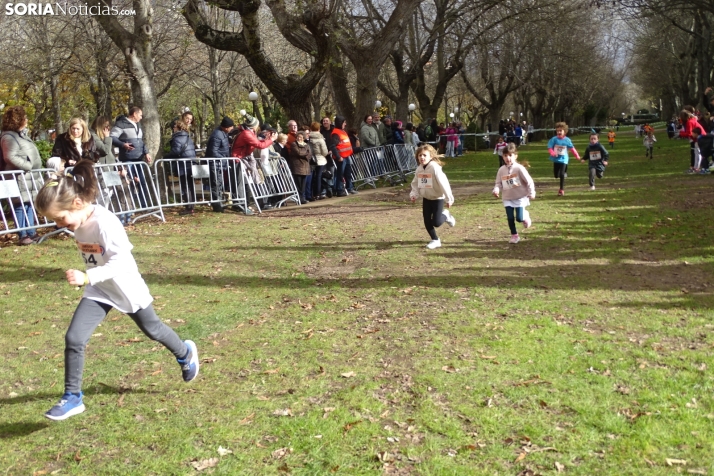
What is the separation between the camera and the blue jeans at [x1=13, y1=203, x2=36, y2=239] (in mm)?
11648

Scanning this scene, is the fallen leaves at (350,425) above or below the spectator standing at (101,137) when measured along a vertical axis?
below

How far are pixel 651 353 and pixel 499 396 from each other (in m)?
1.63

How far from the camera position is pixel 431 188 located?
1112 centimetres

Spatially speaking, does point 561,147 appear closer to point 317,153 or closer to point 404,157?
Result: point 317,153

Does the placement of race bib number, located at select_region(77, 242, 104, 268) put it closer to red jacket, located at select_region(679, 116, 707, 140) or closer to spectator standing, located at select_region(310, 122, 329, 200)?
spectator standing, located at select_region(310, 122, 329, 200)

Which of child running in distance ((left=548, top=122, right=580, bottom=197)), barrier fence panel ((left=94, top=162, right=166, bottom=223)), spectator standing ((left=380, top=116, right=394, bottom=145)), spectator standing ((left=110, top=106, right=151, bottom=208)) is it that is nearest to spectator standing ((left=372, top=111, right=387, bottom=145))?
spectator standing ((left=380, top=116, right=394, bottom=145))

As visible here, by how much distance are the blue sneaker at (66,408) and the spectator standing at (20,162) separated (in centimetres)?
736

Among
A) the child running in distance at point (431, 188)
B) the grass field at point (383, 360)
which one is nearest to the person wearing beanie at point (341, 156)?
the grass field at point (383, 360)

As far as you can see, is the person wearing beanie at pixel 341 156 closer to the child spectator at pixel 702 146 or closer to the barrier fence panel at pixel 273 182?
the barrier fence panel at pixel 273 182

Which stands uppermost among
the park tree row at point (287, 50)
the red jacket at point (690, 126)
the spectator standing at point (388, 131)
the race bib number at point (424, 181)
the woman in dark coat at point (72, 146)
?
the park tree row at point (287, 50)

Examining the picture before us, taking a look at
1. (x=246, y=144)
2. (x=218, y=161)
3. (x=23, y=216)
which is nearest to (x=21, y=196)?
(x=23, y=216)

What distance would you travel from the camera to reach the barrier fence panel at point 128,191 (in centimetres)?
1299

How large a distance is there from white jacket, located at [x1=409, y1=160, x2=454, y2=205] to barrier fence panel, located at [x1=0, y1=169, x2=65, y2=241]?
5399 millimetres

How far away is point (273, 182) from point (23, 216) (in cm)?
642
